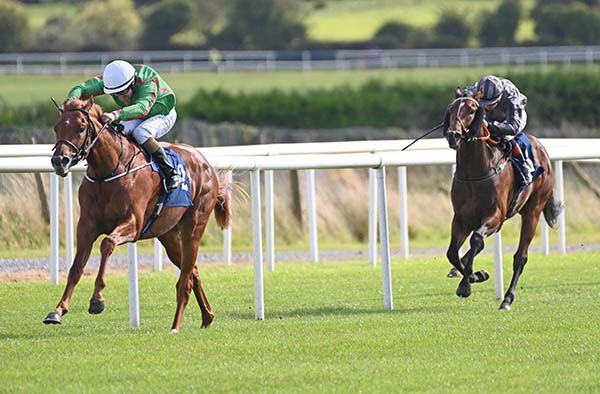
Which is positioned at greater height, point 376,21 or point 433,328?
point 433,328

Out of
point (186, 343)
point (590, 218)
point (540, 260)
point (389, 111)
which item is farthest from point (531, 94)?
point (186, 343)

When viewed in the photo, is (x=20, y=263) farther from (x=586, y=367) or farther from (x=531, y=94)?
(x=531, y=94)

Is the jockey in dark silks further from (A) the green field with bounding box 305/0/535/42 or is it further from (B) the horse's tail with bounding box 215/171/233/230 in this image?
(A) the green field with bounding box 305/0/535/42

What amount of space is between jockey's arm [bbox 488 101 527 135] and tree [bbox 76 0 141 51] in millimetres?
37966

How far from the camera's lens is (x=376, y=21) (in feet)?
190

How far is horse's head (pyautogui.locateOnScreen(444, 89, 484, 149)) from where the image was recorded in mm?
10297

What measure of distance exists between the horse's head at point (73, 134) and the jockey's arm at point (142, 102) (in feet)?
1.00

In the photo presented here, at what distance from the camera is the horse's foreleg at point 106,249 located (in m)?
8.55

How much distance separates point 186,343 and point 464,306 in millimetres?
3125

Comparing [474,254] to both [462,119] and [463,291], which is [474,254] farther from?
[462,119]

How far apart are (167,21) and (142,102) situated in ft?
144

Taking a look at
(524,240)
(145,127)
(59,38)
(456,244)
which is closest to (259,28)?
(59,38)

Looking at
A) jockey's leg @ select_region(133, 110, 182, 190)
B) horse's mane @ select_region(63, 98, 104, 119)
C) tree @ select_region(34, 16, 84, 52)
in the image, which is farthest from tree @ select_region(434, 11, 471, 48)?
horse's mane @ select_region(63, 98, 104, 119)

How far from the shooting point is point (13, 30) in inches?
1912
